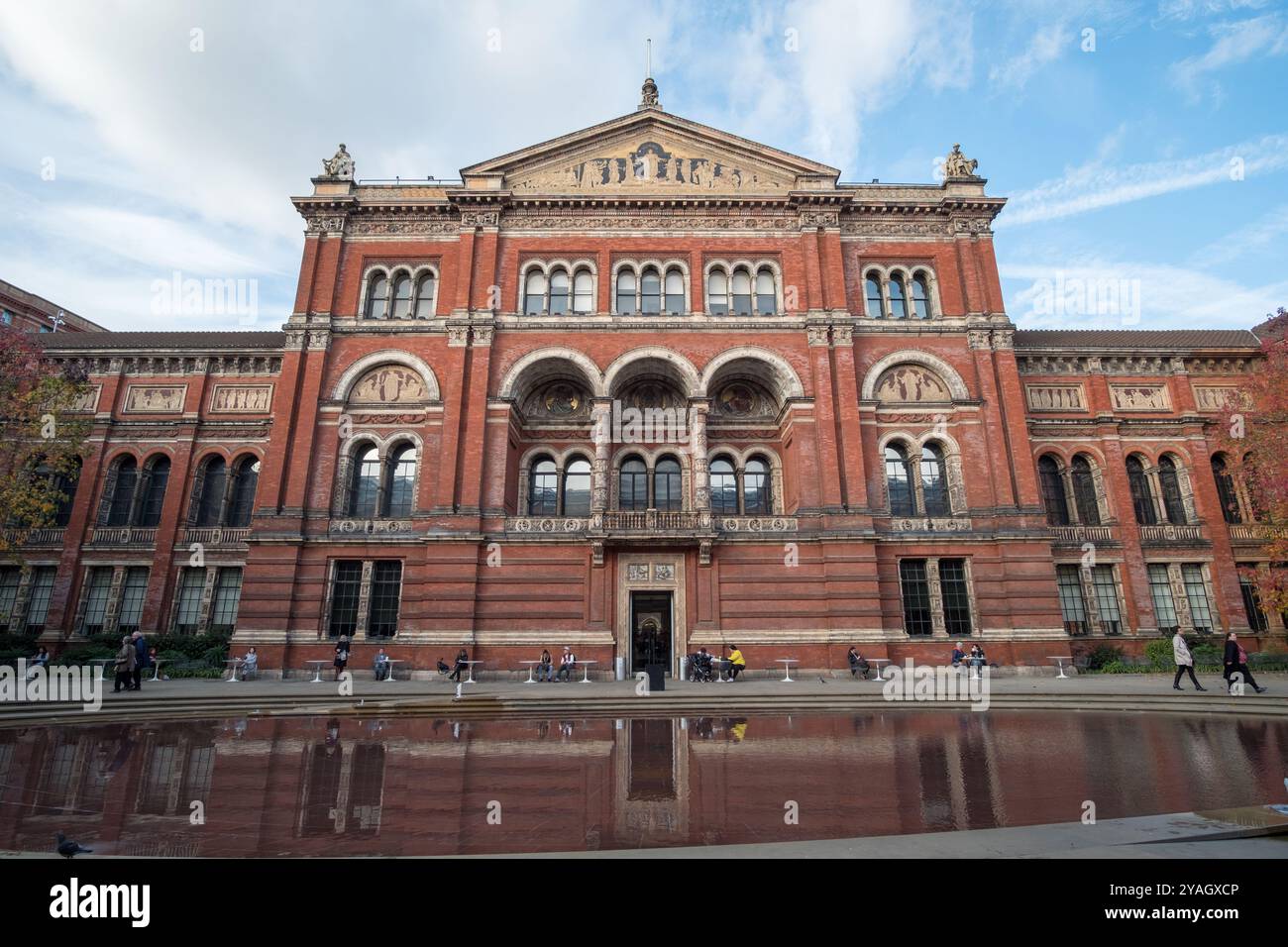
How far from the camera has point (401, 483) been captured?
88.3 ft

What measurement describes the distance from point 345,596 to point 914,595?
23.9 meters

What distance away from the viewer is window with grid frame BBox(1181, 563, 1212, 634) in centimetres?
2766

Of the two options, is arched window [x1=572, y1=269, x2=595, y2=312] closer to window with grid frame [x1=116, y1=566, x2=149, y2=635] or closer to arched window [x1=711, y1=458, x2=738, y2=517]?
arched window [x1=711, y1=458, x2=738, y2=517]

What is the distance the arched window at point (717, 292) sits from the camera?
28312 mm

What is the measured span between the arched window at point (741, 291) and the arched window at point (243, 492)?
24.6 meters

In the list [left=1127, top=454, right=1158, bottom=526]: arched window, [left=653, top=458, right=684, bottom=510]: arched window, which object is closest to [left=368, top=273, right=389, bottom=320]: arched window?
[left=653, top=458, right=684, bottom=510]: arched window

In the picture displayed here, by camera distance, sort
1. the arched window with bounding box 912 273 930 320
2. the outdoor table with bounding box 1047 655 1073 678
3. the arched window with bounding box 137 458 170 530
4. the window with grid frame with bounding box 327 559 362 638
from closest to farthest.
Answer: the outdoor table with bounding box 1047 655 1073 678
the window with grid frame with bounding box 327 559 362 638
the arched window with bounding box 912 273 930 320
the arched window with bounding box 137 458 170 530

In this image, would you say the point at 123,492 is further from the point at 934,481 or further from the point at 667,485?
the point at 934,481

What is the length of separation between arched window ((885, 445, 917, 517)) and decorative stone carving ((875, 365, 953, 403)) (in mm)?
2301
